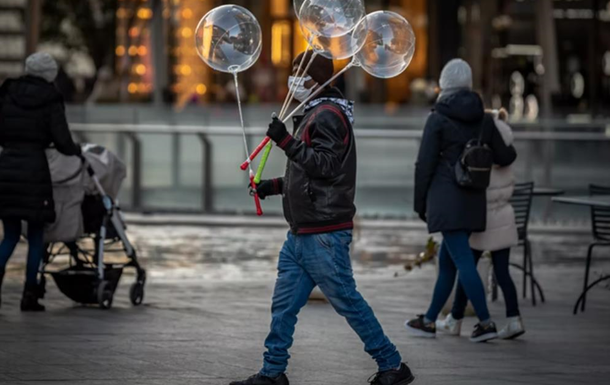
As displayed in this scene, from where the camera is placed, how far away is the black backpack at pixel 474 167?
11.0m

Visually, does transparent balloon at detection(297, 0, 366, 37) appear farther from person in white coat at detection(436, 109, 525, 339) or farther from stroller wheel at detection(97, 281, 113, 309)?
stroller wheel at detection(97, 281, 113, 309)

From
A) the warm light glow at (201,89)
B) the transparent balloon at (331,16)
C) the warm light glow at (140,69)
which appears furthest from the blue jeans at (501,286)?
the warm light glow at (201,89)

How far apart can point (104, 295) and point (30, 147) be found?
4.43ft

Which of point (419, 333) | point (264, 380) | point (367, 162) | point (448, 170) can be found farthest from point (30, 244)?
point (367, 162)

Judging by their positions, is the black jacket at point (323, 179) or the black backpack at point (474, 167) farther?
the black backpack at point (474, 167)

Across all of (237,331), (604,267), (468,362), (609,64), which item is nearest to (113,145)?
(604,267)

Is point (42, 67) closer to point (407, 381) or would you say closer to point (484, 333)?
point (484, 333)

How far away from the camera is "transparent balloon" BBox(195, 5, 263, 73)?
9414 mm

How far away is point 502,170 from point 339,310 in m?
3.07

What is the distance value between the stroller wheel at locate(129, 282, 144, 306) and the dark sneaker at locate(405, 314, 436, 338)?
2.68m

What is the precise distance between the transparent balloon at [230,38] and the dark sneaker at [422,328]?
294 centimetres

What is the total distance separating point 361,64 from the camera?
9523 millimetres

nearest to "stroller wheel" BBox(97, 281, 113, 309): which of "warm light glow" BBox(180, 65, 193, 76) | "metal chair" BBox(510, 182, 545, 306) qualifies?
"metal chair" BBox(510, 182, 545, 306)

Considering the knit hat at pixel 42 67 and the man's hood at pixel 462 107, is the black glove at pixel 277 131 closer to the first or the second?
the man's hood at pixel 462 107
